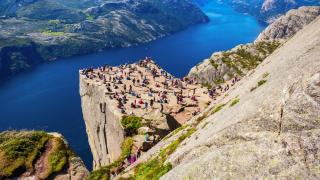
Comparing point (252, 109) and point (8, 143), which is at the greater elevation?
point (252, 109)

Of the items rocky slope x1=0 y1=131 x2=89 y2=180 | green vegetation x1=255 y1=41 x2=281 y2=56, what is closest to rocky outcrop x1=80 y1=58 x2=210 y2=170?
rocky slope x1=0 y1=131 x2=89 y2=180

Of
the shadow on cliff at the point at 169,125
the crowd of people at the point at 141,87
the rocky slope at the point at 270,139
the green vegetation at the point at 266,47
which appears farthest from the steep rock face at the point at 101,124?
the green vegetation at the point at 266,47

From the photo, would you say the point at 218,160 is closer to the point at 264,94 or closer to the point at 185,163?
the point at 185,163

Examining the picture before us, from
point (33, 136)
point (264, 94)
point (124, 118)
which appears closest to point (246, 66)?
point (124, 118)

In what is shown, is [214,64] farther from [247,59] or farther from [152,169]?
[152,169]

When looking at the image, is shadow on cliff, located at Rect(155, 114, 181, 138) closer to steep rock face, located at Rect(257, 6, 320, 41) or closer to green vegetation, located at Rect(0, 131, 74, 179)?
green vegetation, located at Rect(0, 131, 74, 179)
